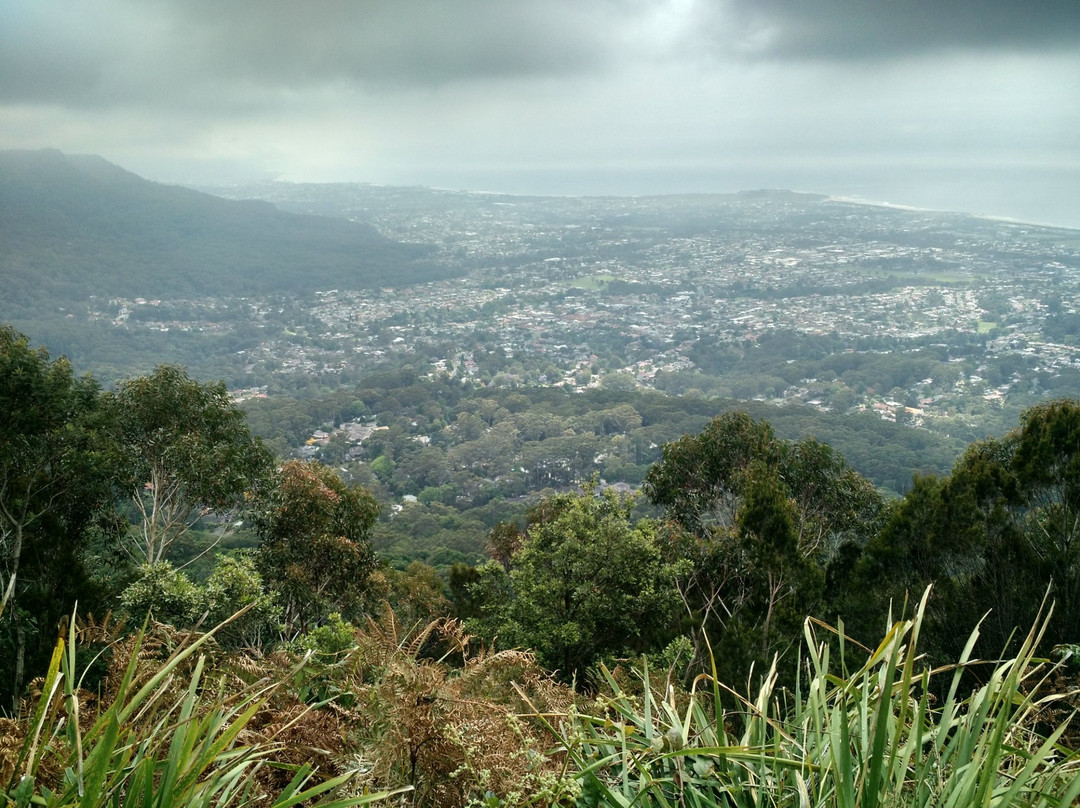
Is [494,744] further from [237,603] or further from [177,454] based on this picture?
[177,454]

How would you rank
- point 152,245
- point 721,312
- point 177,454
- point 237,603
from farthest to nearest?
point 152,245 < point 721,312 < point 177,454 < point 237,603

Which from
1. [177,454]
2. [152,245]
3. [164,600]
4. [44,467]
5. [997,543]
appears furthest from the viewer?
[152,245]

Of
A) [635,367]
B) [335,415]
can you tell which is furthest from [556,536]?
[635,367]

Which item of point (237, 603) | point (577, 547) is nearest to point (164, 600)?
point (237, 603)

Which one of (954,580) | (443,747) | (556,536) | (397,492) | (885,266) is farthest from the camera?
(885,266)

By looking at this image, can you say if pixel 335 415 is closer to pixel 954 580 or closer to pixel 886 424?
pixel 886 424

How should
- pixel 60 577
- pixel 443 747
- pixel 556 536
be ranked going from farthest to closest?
pixel 556 536 < pixel 60 577 < pixel 443 747

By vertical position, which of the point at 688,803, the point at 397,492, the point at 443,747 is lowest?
the point at 397,492

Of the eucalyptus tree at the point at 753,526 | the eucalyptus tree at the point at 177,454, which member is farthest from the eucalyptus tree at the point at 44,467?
the eucalyptus tree at the point at 753,526

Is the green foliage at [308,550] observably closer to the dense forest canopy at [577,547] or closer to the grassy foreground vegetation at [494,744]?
the dense forest canopy at [577,547]
